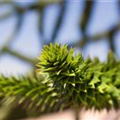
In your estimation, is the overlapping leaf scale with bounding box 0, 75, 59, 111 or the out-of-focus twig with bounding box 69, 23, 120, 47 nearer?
the overlapping leaf scale with bounding box 0, 75, 59, 111

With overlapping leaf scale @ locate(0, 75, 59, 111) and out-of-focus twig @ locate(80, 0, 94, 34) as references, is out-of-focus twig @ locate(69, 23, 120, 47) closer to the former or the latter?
out-of-focus twig @ locate(80, 0, 94, 34)

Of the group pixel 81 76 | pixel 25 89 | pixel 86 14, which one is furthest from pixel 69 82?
pixel 86 14

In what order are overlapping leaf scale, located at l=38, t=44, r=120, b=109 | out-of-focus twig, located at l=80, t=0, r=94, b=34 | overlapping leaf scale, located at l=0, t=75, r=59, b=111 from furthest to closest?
1. out-of-focus twig, located at l=80, t=0, r=94, b=34
2. overlapping leaf scale, located at l=0, t=75, r=59, b=111
3. overlapping leaf scale, located at l=38, t=44, r=120, b=109

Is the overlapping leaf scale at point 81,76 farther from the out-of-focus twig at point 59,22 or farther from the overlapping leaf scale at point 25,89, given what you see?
the out-of-focus twig at point 59,22

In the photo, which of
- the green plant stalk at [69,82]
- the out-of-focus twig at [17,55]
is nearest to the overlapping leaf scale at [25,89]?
the green plant stalk at [69,82]

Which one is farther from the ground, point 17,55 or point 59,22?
point 59,22

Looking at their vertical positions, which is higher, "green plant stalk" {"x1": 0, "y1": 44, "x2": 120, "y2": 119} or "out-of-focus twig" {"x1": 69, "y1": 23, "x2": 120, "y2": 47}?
"out-of-focus twig" {"x1": 69, "y1": 23, "x2": 120, "y2": 47}

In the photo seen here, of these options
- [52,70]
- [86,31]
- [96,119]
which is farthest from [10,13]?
[52,70]

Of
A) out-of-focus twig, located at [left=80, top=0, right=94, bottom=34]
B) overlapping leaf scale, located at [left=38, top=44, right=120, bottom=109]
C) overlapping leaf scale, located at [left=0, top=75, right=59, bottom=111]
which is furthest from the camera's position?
out-of-focus twig, located at [left=80, top=0, right=94, bottom=34]

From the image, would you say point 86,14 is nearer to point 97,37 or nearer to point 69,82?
point 97,37

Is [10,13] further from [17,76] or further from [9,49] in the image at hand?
[17,76]

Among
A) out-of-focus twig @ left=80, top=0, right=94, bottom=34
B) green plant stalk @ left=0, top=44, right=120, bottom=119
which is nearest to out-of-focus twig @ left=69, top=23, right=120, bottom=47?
out-of-focus twig @ left=80, top=0, right=94, bottom=34
